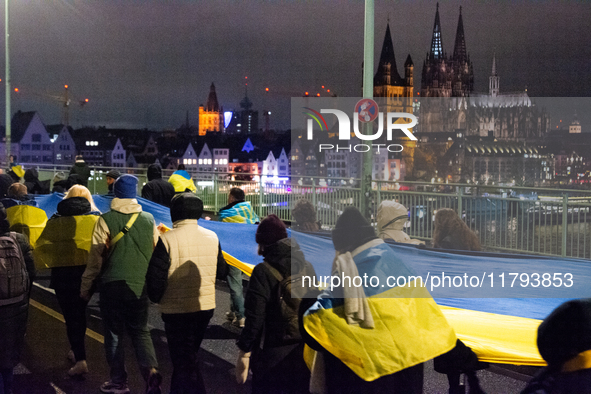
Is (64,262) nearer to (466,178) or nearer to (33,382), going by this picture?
(33,382)

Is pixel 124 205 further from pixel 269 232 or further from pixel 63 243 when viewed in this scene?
pixel 269 232

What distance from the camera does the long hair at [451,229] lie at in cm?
517

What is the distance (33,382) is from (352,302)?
3777 millimetres

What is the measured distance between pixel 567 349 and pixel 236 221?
18.5 feet

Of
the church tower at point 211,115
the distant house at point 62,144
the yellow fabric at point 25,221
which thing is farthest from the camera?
the church tower at point 211,115

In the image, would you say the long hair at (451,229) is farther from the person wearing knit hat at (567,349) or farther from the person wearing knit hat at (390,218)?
the person wearing knit hat at (567,349)

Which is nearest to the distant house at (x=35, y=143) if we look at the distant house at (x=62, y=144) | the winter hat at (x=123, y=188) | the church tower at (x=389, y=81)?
the distant house at (x=62, y=144)

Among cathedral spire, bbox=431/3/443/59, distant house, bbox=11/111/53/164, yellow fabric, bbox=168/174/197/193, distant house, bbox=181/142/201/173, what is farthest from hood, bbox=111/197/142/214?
cathedral spire, bbox=431/3/443/59

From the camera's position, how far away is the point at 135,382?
5.27m

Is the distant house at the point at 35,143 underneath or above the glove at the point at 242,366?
above

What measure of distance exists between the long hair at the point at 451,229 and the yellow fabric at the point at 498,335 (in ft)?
2.20

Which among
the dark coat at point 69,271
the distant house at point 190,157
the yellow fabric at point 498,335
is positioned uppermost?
the distant house at point 190,157

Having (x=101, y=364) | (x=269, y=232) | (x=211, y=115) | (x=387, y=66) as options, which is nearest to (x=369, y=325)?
(x=269, y=232)

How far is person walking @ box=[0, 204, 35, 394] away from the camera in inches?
174
